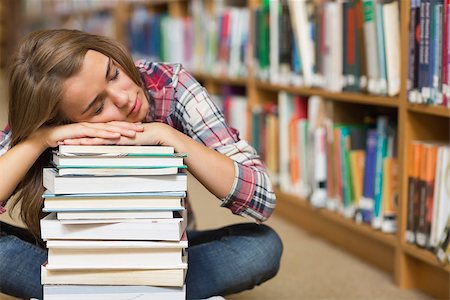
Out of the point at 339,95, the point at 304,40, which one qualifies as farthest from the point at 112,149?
the point at 304,40

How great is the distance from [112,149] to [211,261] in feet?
1.28

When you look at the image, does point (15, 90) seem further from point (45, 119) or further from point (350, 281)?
point (350, 281)

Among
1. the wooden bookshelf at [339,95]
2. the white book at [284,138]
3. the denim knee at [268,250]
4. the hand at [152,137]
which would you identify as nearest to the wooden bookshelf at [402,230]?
the wooden bookshelf at [339,95]

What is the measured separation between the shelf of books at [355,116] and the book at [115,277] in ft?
2.46

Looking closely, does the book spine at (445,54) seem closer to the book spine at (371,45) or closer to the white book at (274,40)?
the book spine at (371,45)

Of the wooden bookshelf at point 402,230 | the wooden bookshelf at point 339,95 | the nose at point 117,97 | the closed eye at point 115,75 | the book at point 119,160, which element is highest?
the closed eye at point 115,75

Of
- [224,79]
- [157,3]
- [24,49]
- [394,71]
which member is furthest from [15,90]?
[157,3]

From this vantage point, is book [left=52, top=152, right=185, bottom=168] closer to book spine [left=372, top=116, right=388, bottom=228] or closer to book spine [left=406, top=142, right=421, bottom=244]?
book spine [left=406, top=142, right=421, bottom=244]

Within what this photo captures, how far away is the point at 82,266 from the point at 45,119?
28 centimetres

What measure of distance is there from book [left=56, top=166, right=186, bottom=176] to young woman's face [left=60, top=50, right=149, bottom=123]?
6.1 inches

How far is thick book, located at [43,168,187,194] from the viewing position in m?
1.29

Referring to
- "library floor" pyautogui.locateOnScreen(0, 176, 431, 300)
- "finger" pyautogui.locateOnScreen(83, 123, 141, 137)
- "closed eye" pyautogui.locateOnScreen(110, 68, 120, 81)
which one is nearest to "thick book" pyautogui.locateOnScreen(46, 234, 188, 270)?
"finger" pyautogui.locateOnScreen(83, 123, 141, 137)

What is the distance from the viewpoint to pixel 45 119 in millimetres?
1382

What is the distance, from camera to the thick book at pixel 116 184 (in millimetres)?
1288
